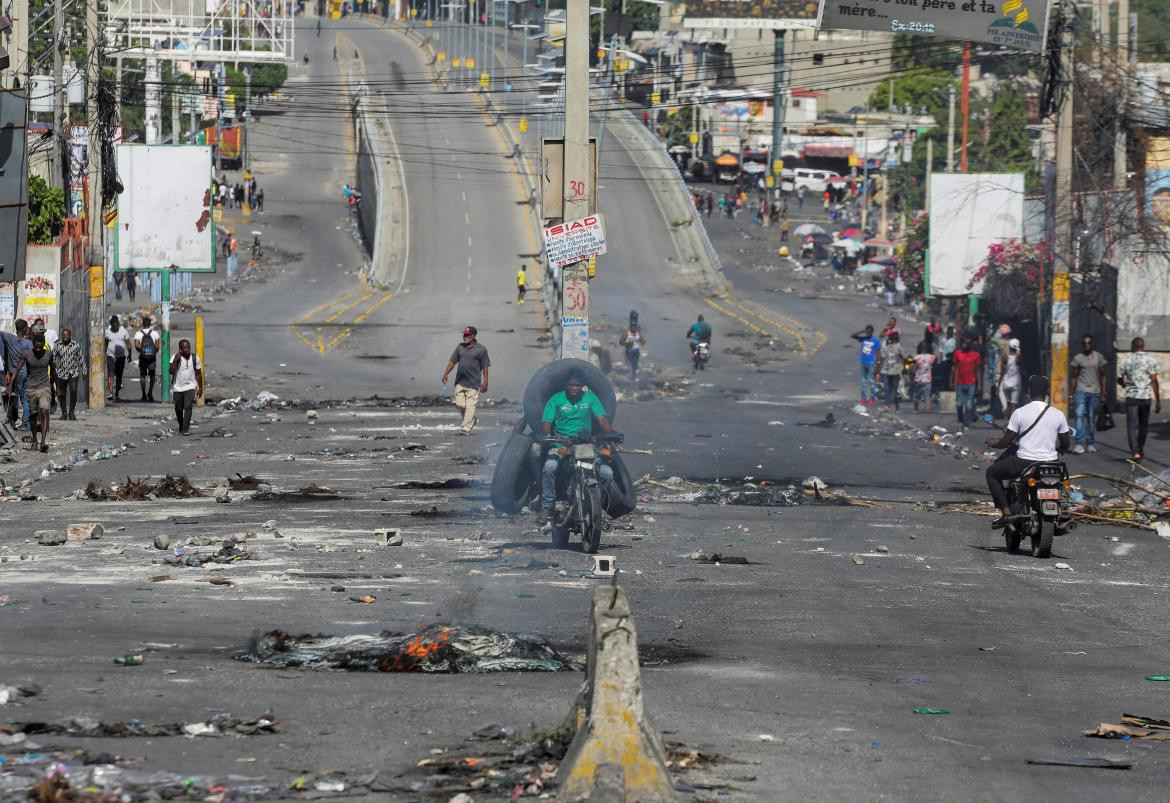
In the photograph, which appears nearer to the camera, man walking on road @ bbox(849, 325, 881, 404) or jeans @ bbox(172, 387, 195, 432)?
jeans @ bbox(172, 387, 195, 432)

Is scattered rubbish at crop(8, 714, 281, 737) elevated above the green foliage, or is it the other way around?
the green foliage

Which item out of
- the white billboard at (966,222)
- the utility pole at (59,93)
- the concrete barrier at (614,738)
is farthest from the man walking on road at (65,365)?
the concrete barrier at (614,738)

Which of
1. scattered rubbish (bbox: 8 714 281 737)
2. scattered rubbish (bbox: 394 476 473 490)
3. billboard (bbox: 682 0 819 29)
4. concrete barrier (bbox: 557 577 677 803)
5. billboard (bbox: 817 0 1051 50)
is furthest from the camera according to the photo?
billboard (bbox: 682 0 819 29)

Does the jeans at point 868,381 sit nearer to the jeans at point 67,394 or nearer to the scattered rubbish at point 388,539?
the jeans at point 67,394

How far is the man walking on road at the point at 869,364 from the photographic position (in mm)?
36125

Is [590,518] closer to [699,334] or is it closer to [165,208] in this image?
[165,208]

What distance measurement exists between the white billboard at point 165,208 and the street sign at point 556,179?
20788mm

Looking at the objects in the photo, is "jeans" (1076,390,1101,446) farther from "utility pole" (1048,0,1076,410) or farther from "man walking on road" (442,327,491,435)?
"man walking on road" (442,327,491,435)

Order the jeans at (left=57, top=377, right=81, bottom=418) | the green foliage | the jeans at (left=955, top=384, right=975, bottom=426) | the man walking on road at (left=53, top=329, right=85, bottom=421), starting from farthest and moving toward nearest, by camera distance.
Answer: the green foliage
the jeans at (left=955, top=384, right=975, bottom=426)
the jeans at (left=57, top=377, right=81, bottom=418)
the man walking on road at (left=53, top=329, right=85, bottom=421)

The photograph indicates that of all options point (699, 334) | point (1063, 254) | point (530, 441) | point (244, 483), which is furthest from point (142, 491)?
point (699, 334)

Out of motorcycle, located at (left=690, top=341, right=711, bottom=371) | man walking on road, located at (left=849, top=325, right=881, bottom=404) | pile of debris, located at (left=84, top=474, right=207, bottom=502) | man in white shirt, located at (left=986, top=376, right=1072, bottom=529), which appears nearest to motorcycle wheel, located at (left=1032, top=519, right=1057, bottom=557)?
man in white shirt, located at (left=986, top=376, right=1072, bottom=529)

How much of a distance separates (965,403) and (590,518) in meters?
17.9

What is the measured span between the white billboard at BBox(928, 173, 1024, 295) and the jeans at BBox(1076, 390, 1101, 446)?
Answer: 1358cm

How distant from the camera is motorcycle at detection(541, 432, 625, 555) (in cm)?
1453
